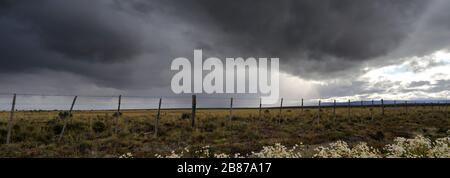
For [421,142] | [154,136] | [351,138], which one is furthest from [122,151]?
[351,138]

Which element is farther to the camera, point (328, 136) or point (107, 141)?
point (328, 136)

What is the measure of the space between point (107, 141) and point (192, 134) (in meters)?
4.81

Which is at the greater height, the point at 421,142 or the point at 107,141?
the point at 421,142

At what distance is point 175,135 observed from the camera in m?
16.9

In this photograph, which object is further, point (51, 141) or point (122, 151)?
point (51, 141)
